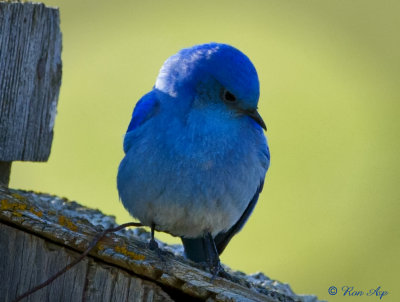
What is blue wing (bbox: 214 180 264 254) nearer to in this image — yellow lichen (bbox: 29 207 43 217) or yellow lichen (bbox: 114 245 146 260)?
yellow lichen (bbox: 114 245 146 260)

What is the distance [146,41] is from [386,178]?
4774 millimetres

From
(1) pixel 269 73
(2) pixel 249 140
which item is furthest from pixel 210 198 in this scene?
(1) pixel 269 73

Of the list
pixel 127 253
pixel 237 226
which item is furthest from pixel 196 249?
pixel 127 253

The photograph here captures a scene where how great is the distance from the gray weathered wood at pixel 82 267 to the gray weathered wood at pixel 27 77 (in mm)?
892

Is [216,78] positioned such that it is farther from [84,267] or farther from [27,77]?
[84,267]

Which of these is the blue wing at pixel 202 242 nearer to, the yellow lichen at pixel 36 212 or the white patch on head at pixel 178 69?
the white patch on head at pixel 178 69

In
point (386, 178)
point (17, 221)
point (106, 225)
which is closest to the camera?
point (17, 221)

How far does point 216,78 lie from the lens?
16.4ft

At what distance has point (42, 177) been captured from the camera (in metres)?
12.1

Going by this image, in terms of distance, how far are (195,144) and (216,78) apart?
41 centimetres

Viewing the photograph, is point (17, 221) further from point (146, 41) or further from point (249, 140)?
point (146, 41)

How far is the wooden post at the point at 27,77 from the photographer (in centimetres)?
521

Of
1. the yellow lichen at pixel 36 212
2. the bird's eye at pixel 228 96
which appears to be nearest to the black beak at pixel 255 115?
the bird's eye at pixel 228 96

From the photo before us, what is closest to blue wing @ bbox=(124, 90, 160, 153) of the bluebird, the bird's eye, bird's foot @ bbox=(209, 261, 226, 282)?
the bluebird
